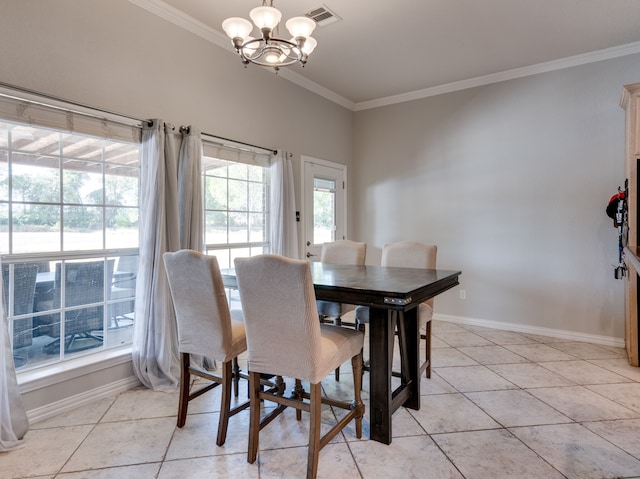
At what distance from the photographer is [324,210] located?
468 cm

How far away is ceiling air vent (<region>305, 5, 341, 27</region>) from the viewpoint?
2852 mm

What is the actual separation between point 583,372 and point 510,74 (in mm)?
3081

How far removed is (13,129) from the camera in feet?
7.04

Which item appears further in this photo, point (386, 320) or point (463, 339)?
point (463, 339)

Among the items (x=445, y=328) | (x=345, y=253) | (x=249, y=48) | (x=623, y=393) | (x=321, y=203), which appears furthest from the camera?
(x=321, y=203)

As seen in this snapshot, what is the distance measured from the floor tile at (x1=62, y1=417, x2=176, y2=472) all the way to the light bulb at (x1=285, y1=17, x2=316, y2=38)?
2391 mm

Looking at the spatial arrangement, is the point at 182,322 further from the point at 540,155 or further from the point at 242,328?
the point at 540,155

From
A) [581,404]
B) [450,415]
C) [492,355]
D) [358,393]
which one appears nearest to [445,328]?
[492,355]

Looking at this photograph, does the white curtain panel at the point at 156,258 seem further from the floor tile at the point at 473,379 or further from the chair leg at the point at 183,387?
the floor tile at the point at 473,379

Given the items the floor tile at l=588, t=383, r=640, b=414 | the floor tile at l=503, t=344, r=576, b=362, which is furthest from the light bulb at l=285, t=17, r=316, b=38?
the floor tile at l=503, t=344, r=576, b=362

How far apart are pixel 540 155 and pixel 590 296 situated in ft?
5.03

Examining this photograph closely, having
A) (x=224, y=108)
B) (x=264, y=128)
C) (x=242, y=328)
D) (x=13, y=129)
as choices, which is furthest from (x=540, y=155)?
(x=13, y=129)

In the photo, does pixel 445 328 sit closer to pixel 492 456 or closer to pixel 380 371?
pixel 492 456

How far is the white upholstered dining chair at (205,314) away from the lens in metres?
1.89
